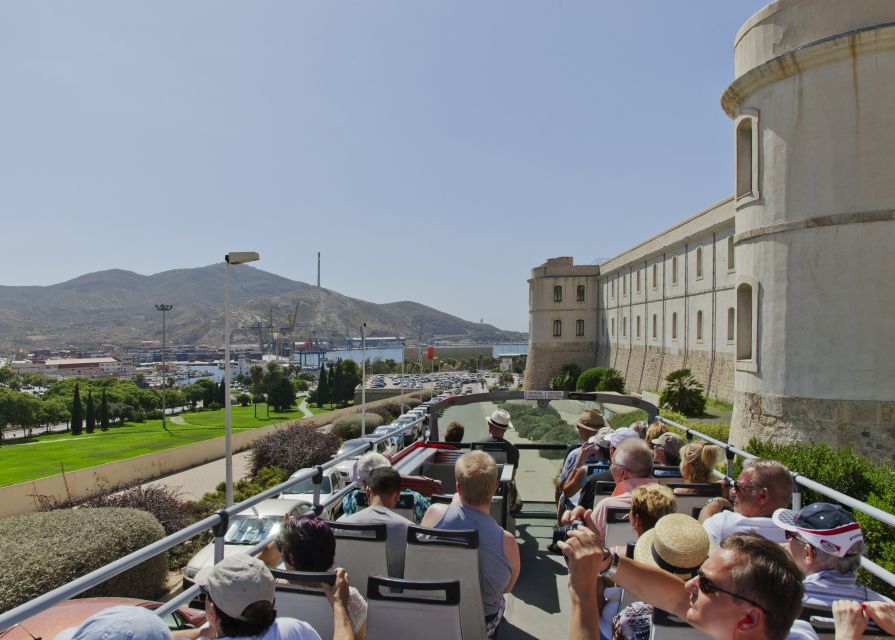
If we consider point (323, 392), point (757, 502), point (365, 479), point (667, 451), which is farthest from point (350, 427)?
point (757, 502)

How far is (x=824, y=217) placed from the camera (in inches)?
540

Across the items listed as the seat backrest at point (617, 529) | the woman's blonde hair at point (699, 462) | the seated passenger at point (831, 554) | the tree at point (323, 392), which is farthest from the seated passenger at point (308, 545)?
the tree at point (323, 392)

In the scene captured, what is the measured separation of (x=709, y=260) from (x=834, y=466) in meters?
28.5

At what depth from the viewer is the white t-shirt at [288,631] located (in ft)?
8.41

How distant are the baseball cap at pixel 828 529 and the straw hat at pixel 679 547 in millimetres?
691

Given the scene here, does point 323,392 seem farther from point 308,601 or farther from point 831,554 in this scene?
point 831,554

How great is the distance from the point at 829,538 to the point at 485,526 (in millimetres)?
1734

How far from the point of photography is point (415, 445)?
8039 millimetres

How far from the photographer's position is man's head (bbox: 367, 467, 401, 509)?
4145 millimetres

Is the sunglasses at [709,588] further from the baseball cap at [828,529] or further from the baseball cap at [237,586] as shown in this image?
the baseball cap at [237,586]

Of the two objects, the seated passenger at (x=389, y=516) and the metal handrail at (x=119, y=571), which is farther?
the seated passenger at (x=389, y=516)

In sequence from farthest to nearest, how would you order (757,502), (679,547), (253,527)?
(253,527)
(757,502)
(679,547)

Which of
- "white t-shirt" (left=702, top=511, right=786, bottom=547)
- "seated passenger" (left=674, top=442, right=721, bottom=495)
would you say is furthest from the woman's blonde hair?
"white t-shirt" (left=702, top=511, right=786, bottom=547)

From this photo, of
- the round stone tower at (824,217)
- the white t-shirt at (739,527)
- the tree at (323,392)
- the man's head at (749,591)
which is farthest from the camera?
the tree at (323,392)
